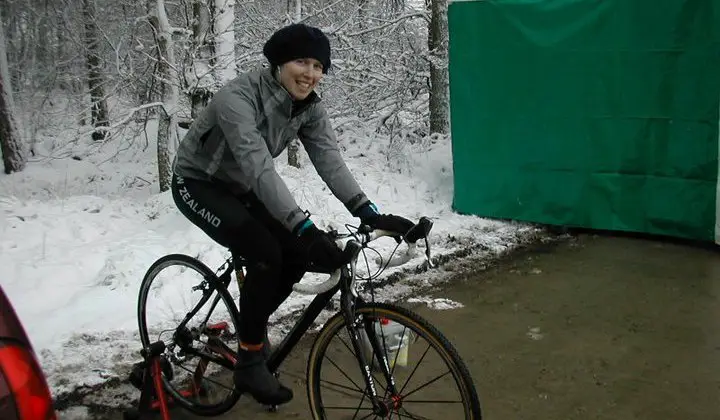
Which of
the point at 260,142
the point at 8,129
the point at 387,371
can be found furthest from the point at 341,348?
the point at 8,129

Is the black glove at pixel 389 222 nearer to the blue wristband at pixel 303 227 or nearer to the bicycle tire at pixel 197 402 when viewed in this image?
the blue wristband at pixel 303 227

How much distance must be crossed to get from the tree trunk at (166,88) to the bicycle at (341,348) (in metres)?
4.82

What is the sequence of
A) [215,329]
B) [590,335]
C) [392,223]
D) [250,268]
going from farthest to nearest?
1. [590,335]
2. [215,329]
3. [250,268]
4. [392,223]

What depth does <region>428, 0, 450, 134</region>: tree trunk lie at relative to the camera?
11.1m

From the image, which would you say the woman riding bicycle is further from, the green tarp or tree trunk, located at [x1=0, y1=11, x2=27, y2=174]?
tree trunk, located at [x1=0, y1=11, x2=27, y2=174]

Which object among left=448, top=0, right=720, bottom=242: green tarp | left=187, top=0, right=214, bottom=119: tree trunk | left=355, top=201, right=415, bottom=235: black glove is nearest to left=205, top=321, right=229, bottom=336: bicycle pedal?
left=355, top=201, right=415, bottom=235: black glove

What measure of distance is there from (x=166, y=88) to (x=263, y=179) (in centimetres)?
689

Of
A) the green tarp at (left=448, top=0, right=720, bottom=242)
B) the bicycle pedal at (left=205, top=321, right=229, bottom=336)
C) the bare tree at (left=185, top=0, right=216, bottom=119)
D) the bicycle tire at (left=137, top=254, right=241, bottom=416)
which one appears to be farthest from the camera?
the bare tree at (left=185, top=0, right=216, bottom=119)

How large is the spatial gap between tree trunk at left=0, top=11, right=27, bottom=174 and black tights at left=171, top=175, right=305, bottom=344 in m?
14.0

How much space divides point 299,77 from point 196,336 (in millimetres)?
1615

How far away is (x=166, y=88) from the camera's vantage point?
927cm

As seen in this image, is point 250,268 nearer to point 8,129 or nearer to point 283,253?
point 283,253

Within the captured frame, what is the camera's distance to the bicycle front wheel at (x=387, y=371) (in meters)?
2.76

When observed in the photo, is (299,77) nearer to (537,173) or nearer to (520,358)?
(520,358)
